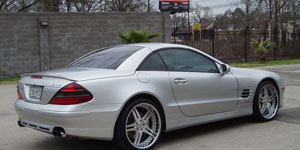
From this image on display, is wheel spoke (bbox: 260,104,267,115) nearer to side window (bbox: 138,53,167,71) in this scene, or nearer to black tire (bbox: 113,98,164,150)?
side window (bbox: 138,53,167,71)

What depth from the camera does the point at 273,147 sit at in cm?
487

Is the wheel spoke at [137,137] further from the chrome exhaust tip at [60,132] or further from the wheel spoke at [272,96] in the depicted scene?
the wheel spoke at [272,96]

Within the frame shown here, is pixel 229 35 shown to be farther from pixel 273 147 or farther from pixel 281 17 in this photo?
pixel 273 147

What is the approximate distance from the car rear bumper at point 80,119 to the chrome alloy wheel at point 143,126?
0.28 m

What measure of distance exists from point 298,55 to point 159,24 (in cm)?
1225

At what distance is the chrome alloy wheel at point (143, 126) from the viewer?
186 inches

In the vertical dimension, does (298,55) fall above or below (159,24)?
below

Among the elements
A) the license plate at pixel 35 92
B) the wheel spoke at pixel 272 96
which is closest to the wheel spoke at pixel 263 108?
the wheel spoke at pixel 272 96

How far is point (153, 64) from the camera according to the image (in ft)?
17.0

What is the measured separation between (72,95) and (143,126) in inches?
41.0

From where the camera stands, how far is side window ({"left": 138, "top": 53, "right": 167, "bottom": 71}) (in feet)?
16.7

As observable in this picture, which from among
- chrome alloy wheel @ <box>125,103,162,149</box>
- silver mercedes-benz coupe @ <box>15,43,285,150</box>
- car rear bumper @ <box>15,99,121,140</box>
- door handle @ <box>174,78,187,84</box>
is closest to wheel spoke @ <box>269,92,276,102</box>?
silver mercedes-benz coupe @ <box>15,43,285,150</box>

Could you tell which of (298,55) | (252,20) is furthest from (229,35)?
(252,20)

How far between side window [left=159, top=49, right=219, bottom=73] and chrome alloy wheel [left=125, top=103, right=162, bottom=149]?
76 centimetres
